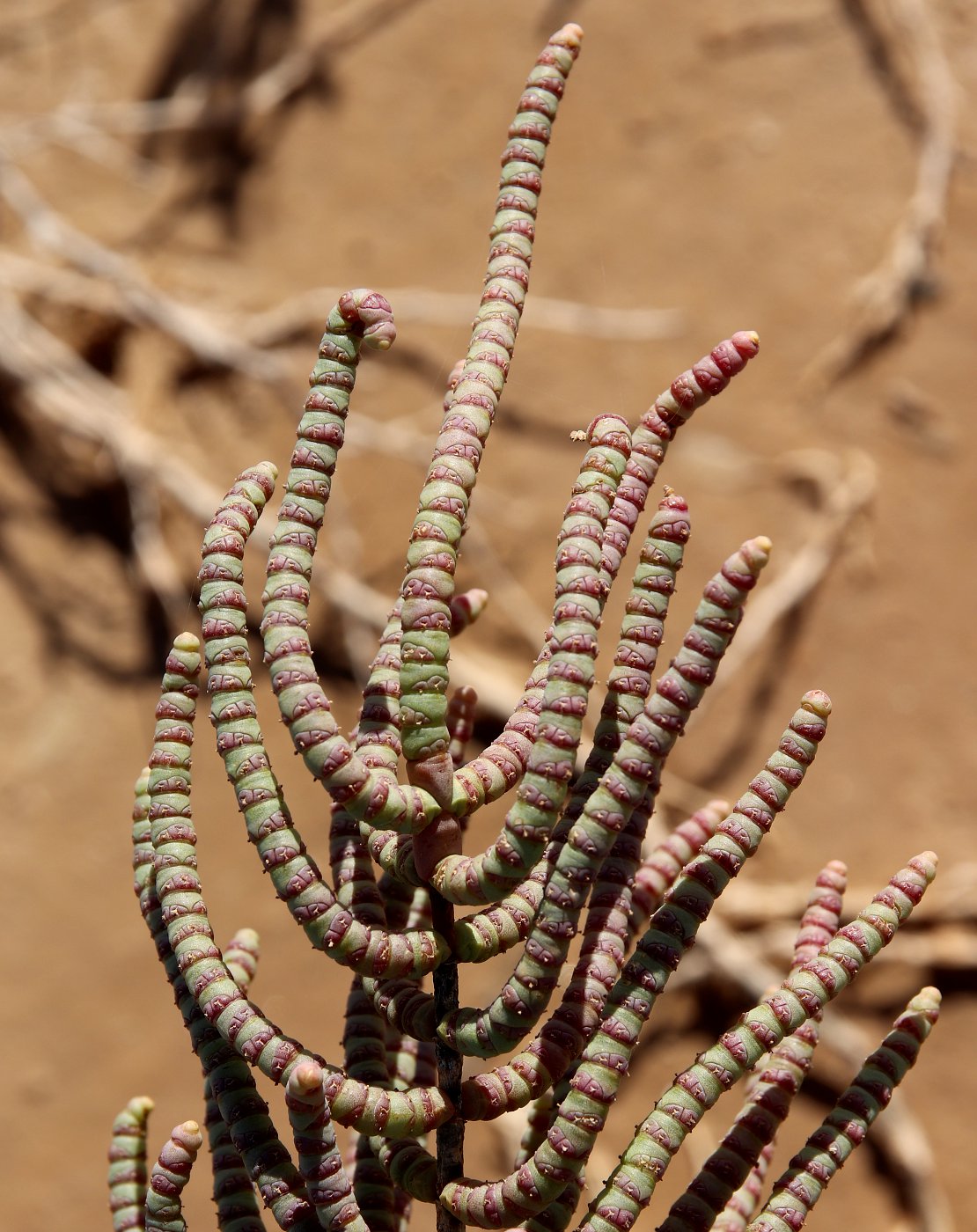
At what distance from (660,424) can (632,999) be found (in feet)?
1.07

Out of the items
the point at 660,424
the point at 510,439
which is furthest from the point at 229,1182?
the point at 510,439

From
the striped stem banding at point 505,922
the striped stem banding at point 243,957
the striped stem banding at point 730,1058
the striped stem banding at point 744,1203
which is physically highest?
the striped stem banding at point 243,957

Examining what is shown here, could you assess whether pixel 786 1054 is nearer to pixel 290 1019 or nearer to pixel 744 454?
pixel 290 1019

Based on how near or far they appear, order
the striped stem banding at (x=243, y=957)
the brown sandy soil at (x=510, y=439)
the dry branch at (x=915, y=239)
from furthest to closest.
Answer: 1. the dry branch at (x=915, y=239)
2. the brown sandy soil at (x=510, y=439)
3. the striped stem banding at (x=243, y=957)

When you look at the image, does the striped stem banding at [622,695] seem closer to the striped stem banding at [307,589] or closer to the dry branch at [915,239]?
the striped stem banding at [307,589]

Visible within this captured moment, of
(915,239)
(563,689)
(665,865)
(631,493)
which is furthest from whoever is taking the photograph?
(915,239)

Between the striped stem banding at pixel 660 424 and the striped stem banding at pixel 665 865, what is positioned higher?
the striped stem banding at pixel 660 424

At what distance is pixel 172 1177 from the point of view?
29.3 inches

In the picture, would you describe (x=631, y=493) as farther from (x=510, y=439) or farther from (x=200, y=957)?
(x=510, y=439)

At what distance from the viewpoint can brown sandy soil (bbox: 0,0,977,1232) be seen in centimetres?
231

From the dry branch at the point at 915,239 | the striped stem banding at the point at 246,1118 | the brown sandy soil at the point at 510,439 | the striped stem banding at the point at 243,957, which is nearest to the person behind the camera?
the striped stem banding at the point at 246,1118

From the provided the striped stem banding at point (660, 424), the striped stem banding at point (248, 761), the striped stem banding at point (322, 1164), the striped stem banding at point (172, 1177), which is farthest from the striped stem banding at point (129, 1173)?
the striped stem banding at point (660, 424)

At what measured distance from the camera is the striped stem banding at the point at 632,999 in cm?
67

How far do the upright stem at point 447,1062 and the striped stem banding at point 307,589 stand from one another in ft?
0.26
